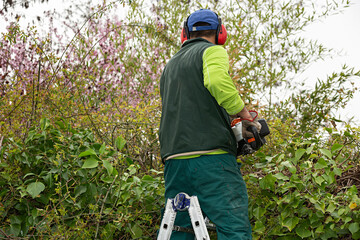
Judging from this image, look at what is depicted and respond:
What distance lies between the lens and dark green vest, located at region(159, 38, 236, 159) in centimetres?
273

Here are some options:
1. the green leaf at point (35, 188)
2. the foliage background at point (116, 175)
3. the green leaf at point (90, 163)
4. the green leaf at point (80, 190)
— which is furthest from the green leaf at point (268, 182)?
the green leaf at point (35, 188)

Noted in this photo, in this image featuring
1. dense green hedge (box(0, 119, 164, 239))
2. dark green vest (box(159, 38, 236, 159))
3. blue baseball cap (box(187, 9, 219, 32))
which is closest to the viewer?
dark green vest (box(159, 38, 236, 159))

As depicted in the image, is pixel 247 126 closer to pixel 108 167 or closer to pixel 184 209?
pixel 184 209

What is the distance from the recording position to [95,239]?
11.3 ft

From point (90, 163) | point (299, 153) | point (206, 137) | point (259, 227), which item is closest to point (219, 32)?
point (206, 137)

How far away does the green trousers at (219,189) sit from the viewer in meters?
2.62

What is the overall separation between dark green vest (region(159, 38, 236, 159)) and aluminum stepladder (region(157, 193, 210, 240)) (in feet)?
1.00

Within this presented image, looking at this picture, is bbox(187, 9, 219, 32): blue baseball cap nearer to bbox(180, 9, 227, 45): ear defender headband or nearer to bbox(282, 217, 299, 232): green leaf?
bbox(180, 9, 227, 45): ear defender headband

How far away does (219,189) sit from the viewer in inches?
105

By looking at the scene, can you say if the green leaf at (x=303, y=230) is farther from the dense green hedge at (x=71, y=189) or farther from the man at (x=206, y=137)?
the dense green hedge at (x=71, y=189)

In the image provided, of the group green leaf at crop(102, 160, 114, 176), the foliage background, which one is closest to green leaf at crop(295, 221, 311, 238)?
the foliage background

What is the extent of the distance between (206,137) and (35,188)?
1575 millimetres

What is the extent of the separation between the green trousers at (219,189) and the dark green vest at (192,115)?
93 mm

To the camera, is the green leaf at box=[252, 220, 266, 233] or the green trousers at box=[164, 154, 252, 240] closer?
the green trousers at box=[164, 154, 252, 240]
